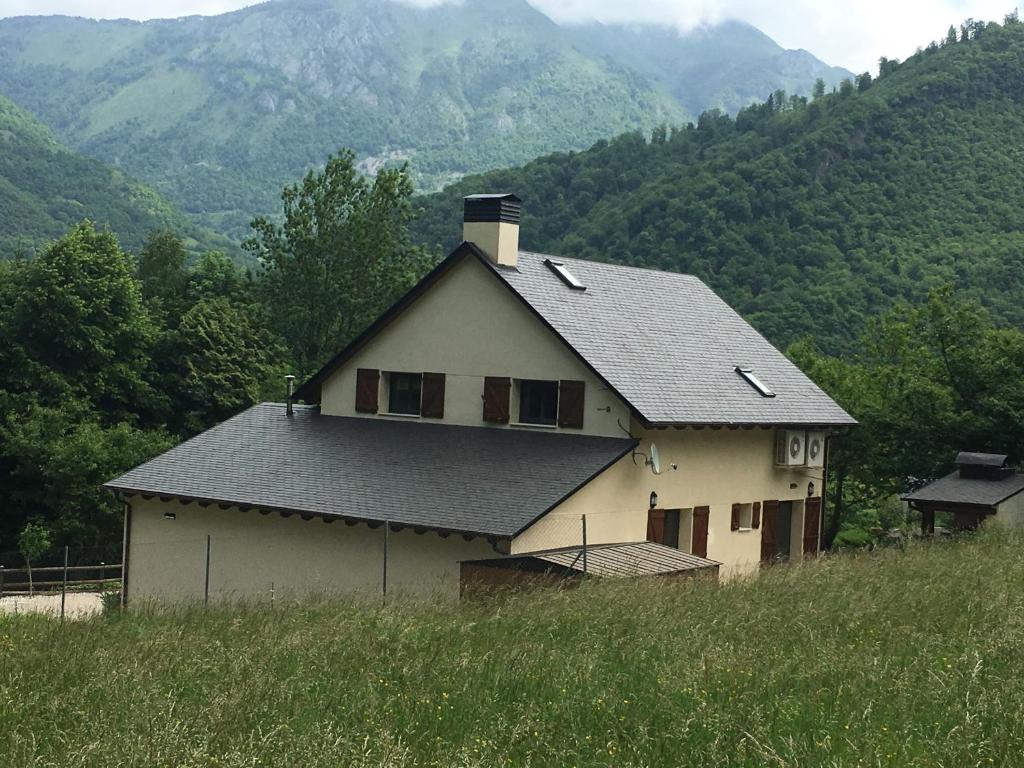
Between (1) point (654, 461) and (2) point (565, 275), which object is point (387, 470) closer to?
(1) point (654, 461)

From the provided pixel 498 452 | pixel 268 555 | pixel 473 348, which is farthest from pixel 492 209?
pixel 268 555

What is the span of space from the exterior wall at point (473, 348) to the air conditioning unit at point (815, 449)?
6859 mm

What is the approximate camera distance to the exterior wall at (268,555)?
23.3 m

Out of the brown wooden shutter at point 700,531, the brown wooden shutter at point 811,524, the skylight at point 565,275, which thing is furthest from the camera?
the brown wooden shutter at point 811,524

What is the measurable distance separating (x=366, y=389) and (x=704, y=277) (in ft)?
160

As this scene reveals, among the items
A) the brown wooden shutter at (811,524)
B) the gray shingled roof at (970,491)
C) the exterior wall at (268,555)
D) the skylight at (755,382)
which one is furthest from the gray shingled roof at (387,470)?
the gray shingled roof at (970,491)

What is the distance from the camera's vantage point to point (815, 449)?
102 ft

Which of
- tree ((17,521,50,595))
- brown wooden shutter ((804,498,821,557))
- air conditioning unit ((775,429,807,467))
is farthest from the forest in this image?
air conditioning unit ((775,429,807,467))

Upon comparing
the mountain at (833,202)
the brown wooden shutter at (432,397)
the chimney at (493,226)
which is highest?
the mountain at (833,202)

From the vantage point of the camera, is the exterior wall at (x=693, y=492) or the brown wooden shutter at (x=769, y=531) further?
the brown wooden shutter at (x=769, y=531)

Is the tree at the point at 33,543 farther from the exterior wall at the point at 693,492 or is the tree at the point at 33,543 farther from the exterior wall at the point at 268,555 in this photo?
the exterior wall at the point at 693,492

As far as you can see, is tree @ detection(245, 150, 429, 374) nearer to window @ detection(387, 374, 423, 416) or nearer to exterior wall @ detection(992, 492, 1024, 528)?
window @ detection(387, 374, 423, 416)

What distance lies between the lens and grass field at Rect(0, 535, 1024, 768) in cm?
760

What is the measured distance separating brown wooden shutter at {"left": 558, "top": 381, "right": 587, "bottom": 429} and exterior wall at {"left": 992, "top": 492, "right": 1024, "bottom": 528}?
35.8 feet
